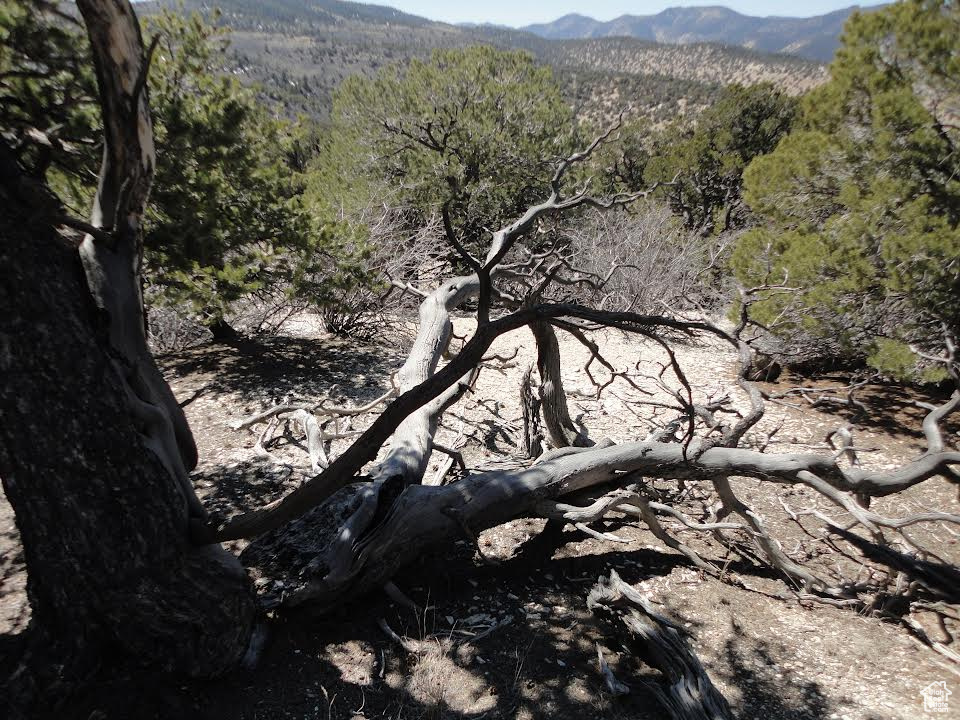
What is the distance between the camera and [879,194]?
504 centimetres

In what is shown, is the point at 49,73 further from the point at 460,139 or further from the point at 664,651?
the point at 460,139

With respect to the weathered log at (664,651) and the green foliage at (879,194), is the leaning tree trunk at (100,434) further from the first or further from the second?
the green foliage at (879,194)

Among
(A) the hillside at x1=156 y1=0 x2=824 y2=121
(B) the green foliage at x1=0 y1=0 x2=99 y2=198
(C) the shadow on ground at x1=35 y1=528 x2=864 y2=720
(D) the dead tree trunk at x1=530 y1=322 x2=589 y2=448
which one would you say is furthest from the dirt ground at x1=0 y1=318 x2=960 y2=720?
(A) the hillside at x1=156 y1=0 x2=824 y2=121

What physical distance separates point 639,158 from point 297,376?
1489 centimetres

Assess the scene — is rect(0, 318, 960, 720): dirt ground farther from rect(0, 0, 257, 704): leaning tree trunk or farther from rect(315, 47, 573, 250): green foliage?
rect(315, 47, 573, 250): green foliage

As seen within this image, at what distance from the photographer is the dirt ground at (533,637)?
2.15 m

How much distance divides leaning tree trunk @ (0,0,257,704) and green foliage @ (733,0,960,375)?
15.7 feet

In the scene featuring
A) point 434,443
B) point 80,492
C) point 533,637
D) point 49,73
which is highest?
point 49,73

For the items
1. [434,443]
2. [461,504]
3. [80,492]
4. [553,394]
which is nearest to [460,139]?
[553,394]

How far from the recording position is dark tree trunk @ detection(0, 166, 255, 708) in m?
1.53

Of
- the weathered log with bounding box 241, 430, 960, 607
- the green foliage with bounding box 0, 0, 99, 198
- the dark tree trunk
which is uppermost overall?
the green foliage with bounding box 0, 0, 99, 198

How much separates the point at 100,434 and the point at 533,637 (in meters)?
2.12

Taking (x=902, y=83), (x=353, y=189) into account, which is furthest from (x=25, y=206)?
(x=353, y=189)

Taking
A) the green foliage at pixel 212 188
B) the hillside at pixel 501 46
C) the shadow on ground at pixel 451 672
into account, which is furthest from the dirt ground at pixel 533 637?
the hillside at pixel 501 46
